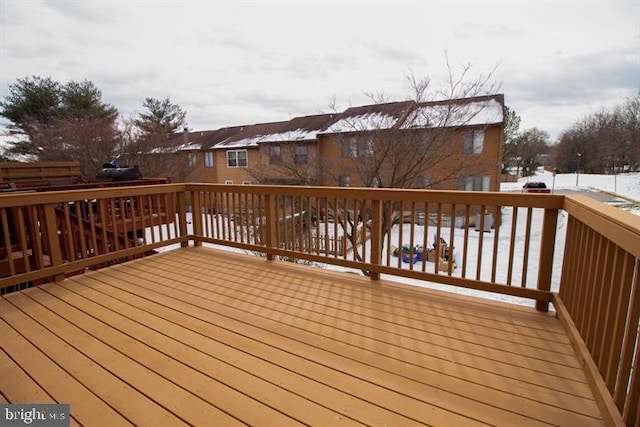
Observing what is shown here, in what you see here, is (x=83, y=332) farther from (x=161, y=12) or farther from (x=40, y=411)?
(x=161, y=12)

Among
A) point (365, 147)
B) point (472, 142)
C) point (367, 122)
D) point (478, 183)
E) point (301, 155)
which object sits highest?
point (367, 122)

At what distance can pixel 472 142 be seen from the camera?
1121 cm

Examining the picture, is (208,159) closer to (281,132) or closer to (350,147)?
(281,132)

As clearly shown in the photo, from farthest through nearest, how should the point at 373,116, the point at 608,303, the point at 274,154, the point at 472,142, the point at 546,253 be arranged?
the point at 274,154
the point at 472,142
the point at 373,116
the point at 546,253
the point at 608,303

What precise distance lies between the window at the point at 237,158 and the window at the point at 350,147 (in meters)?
10.3

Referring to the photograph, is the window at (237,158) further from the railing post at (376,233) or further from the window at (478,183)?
the railing post at (376,233)

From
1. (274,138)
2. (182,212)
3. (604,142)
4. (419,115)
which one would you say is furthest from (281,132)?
(604,142)

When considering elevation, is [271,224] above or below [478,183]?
above

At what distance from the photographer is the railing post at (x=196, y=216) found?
427cm

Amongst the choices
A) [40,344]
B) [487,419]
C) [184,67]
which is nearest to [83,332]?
[40,344]

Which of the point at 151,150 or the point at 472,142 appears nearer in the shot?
the point at 472,142

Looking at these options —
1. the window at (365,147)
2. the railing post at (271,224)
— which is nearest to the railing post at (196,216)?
the railing post at (271,224)

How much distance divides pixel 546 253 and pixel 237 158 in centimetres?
1920

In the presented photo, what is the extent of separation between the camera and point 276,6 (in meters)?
5.99
